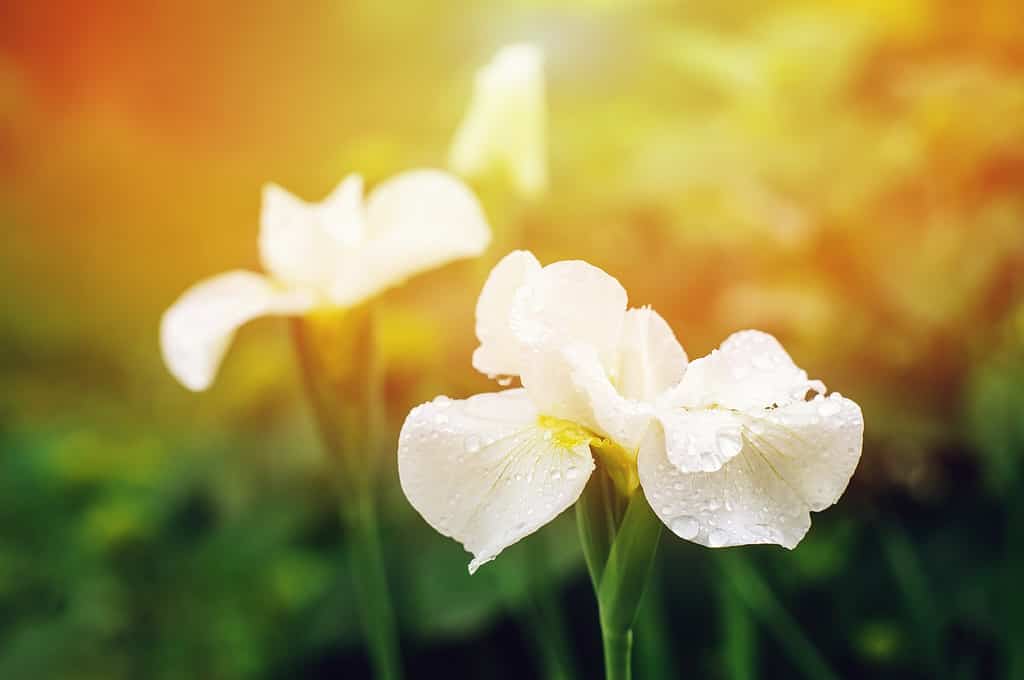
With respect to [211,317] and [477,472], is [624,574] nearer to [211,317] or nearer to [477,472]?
[477,472]

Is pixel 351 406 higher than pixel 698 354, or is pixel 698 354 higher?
pixel 351 406

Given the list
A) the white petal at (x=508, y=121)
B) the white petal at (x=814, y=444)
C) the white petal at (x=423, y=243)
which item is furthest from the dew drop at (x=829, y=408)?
the white petal at (x=508, y=121)

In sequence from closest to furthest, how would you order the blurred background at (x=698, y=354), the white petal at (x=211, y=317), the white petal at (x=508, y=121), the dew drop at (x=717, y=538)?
the dew drop at (x=717, y=538) < the white petal at (x=211, y=317) < the white petal at (x=508, y=121) < the blurred background at (x=698, y=354)

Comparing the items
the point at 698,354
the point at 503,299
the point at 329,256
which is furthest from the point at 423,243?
the point at 698,354

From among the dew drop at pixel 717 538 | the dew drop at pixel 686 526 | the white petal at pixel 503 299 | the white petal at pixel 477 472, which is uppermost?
the white petal at pixel 503 299

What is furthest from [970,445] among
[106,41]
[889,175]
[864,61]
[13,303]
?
[13,303]

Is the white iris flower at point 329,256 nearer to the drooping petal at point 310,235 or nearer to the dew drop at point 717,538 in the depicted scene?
the drooping petal at point 310,235
